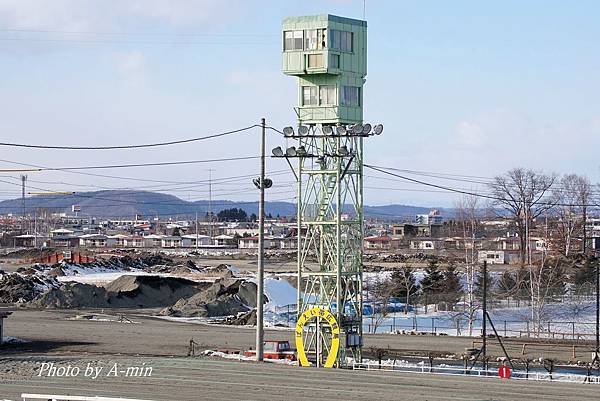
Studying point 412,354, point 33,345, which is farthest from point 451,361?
point 33,345

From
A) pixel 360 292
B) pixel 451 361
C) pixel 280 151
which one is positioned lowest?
pixel 451 361

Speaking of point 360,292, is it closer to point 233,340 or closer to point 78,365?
point 78,365

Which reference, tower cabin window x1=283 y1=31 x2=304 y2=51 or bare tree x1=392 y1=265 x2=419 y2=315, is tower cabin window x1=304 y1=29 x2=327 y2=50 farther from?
bare tree x1=392 y1=265 x2=419 y2=315

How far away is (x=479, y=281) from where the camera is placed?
83.8 metres

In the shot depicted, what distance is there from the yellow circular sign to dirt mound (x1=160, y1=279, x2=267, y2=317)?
1419 inches

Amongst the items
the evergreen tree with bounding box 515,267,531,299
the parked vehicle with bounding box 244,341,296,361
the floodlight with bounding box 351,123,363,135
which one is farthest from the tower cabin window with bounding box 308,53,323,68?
the evergreen tree with bounding box 515,267,531,299

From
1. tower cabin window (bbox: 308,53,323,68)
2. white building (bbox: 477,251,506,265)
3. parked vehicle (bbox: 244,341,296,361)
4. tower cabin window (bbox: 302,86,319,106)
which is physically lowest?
parked vehicle (bbox: 244,341,296,361)

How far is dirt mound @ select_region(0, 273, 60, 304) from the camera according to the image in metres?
79.7

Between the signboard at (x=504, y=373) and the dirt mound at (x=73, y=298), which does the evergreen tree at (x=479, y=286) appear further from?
the signboard at (x=504, y=373)

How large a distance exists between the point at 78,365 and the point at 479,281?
168 ft

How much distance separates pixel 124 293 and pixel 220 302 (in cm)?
1094

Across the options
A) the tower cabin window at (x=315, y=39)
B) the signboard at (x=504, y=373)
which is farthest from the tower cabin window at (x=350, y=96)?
the signboard at (x=504, y=373)

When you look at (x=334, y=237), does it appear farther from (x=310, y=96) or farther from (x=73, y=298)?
(x=73, y=298)

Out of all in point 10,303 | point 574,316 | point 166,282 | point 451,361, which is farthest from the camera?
point 166,282
